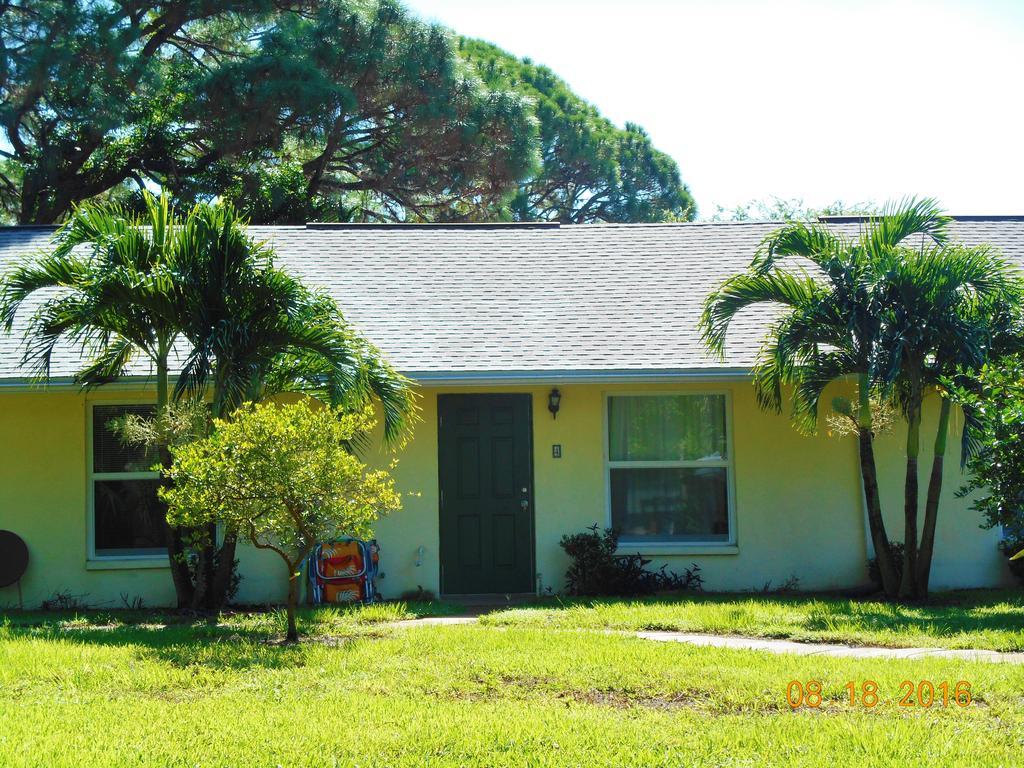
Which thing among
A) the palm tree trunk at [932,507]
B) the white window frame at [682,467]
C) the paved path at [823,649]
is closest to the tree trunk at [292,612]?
the paved path at [823,649]

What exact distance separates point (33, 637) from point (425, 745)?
15.4 ft

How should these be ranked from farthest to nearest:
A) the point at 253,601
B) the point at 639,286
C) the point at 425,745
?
the point at 639,286 < the point at 253,601 < the point at 425,745

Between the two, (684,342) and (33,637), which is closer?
(33,637)

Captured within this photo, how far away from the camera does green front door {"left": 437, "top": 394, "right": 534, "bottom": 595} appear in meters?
11.4

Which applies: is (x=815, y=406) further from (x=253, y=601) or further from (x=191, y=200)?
(x=191, y=200)

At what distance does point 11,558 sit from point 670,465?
276 inches

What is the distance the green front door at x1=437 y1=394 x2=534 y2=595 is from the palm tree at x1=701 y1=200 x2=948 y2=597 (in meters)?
2.41

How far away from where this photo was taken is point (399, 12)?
23781 mm

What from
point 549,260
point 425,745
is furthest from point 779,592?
point 425,745

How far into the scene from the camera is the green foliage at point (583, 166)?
1293 inches

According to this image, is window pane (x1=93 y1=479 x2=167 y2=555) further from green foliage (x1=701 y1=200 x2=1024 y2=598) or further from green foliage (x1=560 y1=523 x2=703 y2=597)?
green foliage (x1=701 y1=200 x2=1024 y2=598)

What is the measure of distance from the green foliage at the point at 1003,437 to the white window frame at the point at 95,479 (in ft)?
26.3

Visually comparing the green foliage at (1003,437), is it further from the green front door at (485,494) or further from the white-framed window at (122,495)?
the white-framed window at (122,495)

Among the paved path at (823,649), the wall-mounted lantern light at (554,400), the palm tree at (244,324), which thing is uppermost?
the palm tree at (244,324)
